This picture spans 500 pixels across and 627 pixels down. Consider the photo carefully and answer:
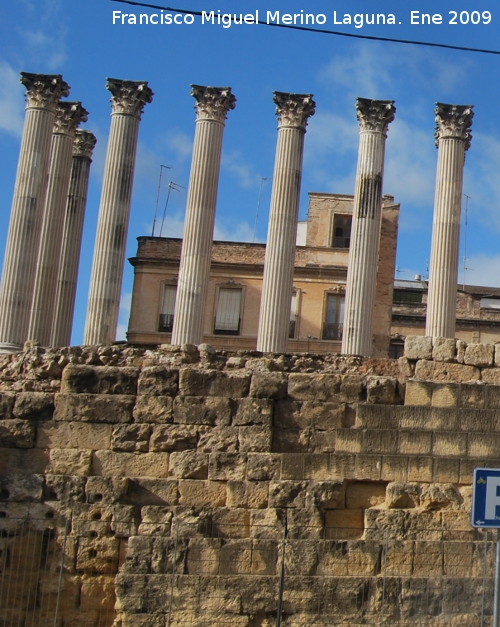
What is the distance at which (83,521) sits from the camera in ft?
48.2

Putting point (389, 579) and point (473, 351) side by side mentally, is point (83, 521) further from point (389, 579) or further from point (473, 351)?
point (473, 351)

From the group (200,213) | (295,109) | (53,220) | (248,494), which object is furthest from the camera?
(53,220)

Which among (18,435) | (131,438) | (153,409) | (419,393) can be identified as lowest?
(18,435)

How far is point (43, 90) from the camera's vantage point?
101 feet

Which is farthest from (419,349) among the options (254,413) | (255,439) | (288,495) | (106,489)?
(106,489)

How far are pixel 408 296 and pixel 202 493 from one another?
1296 inches

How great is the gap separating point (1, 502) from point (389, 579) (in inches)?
199

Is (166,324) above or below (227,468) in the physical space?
above

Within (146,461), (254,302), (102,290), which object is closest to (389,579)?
(146,461)

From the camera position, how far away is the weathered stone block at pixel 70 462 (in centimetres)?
1532

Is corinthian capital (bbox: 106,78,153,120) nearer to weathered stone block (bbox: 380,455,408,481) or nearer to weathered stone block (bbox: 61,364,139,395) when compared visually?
weathered stone block (bbox: 61,364,139,395)

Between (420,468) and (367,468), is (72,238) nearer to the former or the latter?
(367,468)

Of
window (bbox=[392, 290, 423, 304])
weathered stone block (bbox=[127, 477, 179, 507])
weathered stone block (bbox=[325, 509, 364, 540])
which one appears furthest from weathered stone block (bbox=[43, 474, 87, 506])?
window (bbox=[392, 290, 423, 304])

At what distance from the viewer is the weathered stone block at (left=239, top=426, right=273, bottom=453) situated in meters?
15.2
